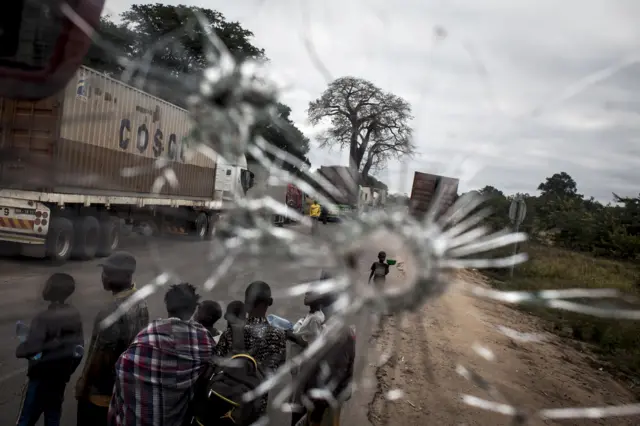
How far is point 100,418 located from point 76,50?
4.55ft

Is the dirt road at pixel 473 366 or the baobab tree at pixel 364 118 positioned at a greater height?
the baobab tree at pixel 364 118

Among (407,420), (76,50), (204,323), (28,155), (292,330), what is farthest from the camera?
(407,420)

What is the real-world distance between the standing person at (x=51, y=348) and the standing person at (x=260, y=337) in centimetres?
62

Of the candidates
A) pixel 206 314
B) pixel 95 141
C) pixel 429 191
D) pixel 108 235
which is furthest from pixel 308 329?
pixel 108 235

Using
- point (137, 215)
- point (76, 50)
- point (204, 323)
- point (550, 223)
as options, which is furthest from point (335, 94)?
point (137, 215)

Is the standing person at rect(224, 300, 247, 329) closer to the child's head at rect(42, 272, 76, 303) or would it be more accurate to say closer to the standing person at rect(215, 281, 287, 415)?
the standing person at rect(215, 281, 287, 415)

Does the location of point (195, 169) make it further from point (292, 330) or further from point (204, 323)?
point (292, 330)

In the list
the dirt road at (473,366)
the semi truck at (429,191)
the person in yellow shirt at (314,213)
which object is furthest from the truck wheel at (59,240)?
the semi truck at (429,191)

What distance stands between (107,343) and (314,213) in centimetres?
88

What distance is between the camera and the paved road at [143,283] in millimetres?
2057

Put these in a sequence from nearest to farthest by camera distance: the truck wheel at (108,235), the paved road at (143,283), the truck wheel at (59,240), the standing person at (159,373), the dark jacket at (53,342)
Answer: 1. the standing person at (159,373)
2. the dark jacket at (53,342)
3. the paved road at (143,283)
4. the truck wheel at (108,235)
5. the truck wheel at (59,240)

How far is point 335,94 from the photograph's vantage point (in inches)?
52.6

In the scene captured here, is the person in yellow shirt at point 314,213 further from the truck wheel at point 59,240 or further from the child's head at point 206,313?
the truck wheel at point 59,240

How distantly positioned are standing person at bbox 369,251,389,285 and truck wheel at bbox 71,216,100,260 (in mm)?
2427
